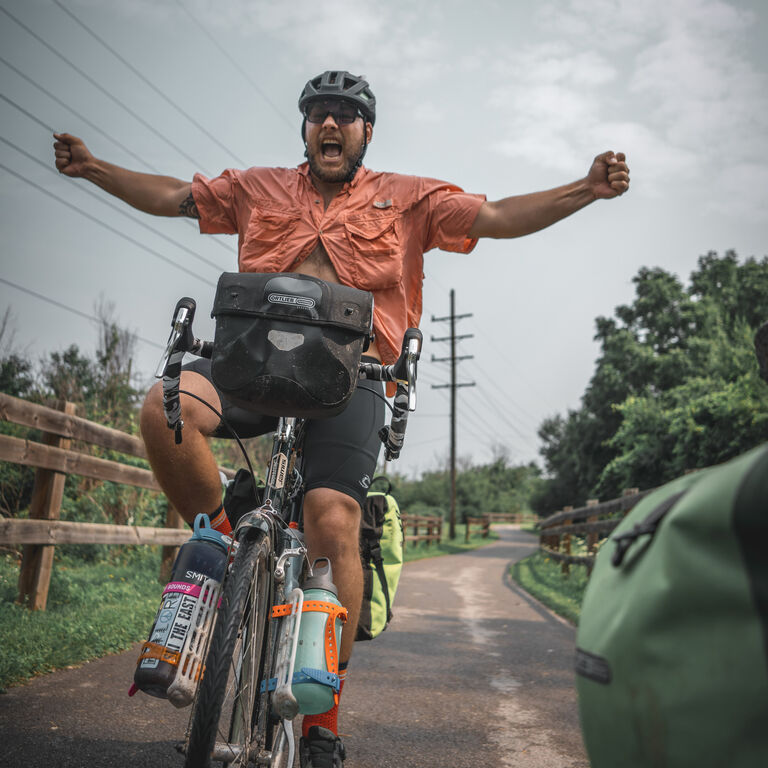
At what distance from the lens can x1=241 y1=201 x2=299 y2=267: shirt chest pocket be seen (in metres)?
2.56

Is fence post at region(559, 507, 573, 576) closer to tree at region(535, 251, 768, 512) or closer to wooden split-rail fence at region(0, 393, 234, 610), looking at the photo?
tree at region(535, 251, 768, 512)

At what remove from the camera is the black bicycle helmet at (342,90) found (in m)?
2.60

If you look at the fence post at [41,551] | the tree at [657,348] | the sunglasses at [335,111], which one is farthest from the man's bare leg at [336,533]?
the tree at [657,348]

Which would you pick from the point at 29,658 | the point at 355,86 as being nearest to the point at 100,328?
the point at 29,658

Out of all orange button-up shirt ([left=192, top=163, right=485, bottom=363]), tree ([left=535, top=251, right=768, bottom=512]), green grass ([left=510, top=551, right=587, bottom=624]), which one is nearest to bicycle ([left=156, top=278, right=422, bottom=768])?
orange button-up shirt ([left=192, top=163, right=485, bottom=363])

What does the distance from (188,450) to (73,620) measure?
9.24 feet

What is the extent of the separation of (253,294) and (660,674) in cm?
135

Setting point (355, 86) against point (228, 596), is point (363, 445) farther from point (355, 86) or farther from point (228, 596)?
point (355, 86)

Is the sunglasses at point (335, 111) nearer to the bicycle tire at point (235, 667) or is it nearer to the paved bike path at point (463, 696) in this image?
the bicycle tire at point (235, 667)

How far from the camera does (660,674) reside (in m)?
0.92

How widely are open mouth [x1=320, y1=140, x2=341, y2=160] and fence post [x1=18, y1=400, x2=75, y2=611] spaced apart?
10.5 ft

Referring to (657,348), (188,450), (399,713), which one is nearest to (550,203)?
(188,450)

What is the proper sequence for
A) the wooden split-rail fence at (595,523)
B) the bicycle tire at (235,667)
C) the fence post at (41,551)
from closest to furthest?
the bicycle tire at (235,667), the fence post at (41,551), the wooden split-rail fence at (595,523)

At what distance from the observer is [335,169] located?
8.75 ft
